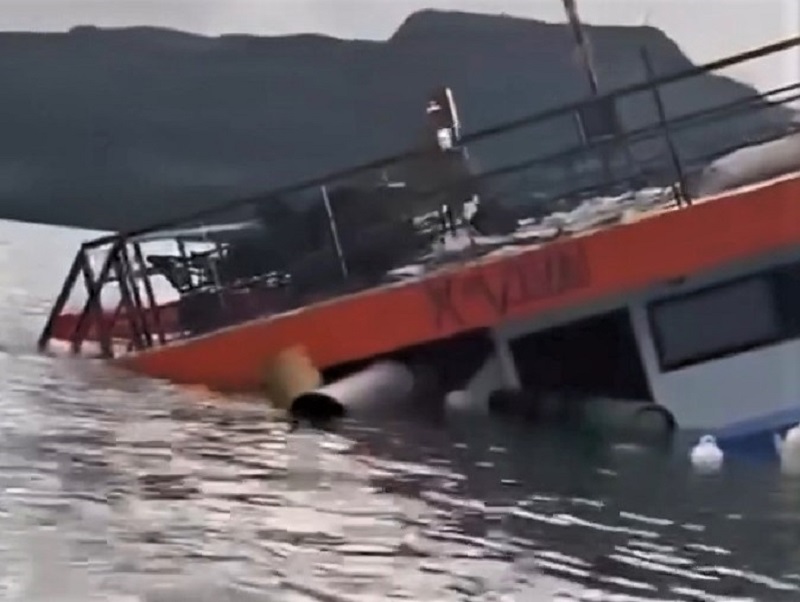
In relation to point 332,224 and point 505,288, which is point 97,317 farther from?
point 505,288

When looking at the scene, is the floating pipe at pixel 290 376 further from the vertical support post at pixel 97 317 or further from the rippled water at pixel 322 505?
the vertical support post at pixel 97 317

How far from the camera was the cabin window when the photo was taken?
1338 mm

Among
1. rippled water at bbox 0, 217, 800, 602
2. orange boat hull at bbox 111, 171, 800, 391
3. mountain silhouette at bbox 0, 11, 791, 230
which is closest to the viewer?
rippled water at bbox 0, 217, 800, 602

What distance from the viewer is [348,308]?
4.46ft

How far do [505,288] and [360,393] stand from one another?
162mm

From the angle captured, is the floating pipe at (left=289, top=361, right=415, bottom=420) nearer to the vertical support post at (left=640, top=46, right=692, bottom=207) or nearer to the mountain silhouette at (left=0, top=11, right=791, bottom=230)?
the mountain silhouette at (left=0, top=11, right=791, bottom=230)

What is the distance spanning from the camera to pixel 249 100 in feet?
4.59

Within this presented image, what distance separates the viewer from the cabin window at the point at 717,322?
134cm

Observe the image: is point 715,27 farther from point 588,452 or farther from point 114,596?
point 114,596

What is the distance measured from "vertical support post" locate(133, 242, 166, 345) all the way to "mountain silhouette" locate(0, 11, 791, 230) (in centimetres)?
3

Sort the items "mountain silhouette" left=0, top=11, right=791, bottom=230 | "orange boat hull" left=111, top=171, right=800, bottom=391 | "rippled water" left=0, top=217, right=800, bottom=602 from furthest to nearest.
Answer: "mountain silhouette" left=0, top=11, right=791, bottom=230, "orange boat hull" left=111, top=171, right=800, bottom=391, "rippled water" left=0, top=217, right=800, bottom=602

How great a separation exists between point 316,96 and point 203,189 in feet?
0.45

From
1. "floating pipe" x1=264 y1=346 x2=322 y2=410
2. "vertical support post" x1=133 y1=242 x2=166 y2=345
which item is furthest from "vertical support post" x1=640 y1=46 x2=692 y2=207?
"vertical support post" x1=133 y1=242 x2=166 y2=345

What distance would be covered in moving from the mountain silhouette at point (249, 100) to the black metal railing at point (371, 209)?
1 centimetres
